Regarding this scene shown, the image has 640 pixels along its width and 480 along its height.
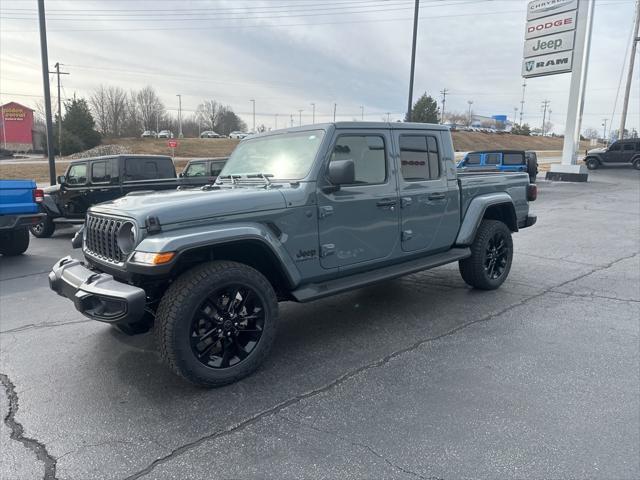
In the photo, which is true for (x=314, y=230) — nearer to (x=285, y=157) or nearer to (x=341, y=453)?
(x=285, y=157)

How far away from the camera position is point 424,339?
13.8ft

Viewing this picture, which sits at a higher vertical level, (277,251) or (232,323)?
(277,251)

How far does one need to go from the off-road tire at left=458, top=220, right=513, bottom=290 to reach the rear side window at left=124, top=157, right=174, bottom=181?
772 centimetres

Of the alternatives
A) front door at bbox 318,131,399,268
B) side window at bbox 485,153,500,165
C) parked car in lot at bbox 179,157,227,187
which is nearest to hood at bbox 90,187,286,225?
front door at bbox 318,131,399,268

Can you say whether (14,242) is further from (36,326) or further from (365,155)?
(365,155)

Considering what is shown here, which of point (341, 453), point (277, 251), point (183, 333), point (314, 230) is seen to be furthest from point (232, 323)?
point (341, 453)

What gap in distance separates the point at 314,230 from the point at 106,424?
1986mm

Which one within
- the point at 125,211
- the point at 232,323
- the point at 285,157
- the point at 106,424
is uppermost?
the point at 285,157

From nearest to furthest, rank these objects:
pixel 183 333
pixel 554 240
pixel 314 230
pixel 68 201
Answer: pixel 183 333, pixel 314 230, pixel 554 240, pixel 68 201

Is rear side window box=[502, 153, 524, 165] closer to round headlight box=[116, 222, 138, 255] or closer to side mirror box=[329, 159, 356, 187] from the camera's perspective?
side mirror box=[329, 159, 356, 187]

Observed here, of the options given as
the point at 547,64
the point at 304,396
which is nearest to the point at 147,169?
the point at 304,396

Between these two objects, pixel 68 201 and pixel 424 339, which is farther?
pixel 68 201

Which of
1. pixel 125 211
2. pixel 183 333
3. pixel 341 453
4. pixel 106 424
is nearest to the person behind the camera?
pixel 341 453

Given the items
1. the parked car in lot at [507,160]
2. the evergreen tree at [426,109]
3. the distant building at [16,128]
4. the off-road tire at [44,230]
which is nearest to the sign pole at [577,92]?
the parked car in lot at [507,160]
